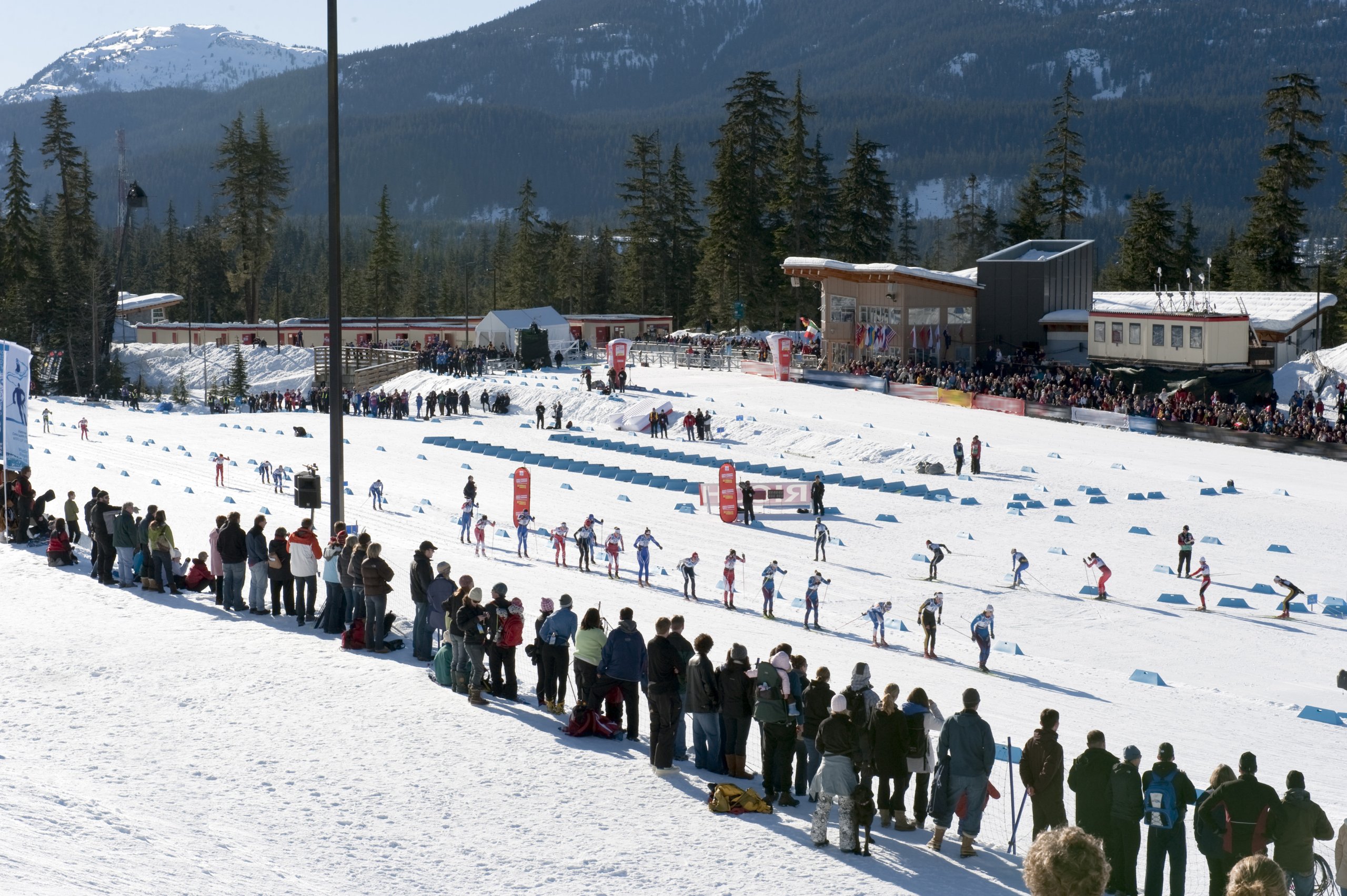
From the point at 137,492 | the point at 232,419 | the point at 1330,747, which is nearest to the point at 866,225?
the point at 232,419

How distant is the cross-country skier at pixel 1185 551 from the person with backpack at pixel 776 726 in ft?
56.8

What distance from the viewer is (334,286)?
59.0ft

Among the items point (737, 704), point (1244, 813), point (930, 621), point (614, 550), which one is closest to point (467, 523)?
point (614, 550)

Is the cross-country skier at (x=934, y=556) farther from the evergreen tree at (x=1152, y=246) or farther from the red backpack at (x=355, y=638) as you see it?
the evergreen tree at (x=1152, y=246)

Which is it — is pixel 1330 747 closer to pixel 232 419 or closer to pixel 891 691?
pixel 891 691

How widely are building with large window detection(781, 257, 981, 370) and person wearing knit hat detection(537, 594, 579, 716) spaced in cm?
4582

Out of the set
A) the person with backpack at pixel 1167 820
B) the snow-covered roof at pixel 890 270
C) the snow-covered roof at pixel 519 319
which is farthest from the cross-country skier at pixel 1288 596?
the snow-covered roof at pixel 519 319

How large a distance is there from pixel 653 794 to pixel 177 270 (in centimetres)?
11916

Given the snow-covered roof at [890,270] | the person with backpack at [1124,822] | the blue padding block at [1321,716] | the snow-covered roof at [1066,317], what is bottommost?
the blue padding block at [1321,716]

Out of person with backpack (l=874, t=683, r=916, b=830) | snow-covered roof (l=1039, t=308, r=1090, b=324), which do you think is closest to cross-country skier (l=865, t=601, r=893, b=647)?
person with backpack (l=874, t=683, r=916, b=830)

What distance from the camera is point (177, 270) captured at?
11994 cm

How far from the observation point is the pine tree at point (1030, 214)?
3150 inches

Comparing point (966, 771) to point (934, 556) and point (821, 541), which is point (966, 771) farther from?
point (821, 541)

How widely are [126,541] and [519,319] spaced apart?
5367cm
